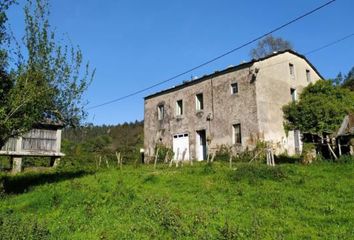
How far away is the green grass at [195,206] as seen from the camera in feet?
31.3

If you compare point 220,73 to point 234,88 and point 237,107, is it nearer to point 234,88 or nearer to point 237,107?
point 234,88

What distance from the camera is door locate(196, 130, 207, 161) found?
3033 cm

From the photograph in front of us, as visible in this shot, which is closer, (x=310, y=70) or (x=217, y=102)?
(x=217, y=102)

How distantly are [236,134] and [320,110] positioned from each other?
6101 millimetres

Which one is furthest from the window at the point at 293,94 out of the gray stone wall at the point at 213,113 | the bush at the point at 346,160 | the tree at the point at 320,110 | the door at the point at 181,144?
the bush at the point at 346,160

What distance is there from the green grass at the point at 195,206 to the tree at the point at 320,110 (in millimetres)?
9535

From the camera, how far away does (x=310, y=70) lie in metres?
32.6

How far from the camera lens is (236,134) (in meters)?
27.7

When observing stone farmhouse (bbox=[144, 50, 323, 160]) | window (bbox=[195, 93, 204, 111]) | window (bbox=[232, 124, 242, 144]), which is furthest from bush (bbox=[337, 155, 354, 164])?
window (bbox=[195, 93, 204, 111])

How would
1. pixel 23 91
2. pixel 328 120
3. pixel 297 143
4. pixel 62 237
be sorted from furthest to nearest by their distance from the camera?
pixel 297 143, pixel 328 120, pixel 23 91, pixel 62 237

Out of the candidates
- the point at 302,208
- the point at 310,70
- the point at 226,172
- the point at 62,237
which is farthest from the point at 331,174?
the point at 310,70

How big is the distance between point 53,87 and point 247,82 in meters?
14.9

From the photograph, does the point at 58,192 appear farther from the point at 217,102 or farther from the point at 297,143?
the point at 297,143

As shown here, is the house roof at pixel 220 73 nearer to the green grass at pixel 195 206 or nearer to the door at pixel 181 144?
the door at pixel 181 144
